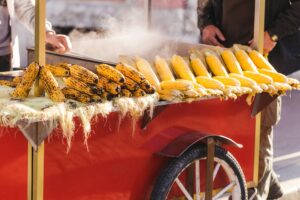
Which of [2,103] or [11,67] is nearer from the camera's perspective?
[2,103]

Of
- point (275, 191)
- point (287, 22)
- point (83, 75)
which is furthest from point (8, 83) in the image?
point (275, 191)

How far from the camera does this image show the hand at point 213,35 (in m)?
4.21

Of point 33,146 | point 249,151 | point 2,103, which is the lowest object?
point 249,151

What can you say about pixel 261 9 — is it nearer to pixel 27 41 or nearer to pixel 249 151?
pixel 249 151

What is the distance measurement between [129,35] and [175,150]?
1386 mm

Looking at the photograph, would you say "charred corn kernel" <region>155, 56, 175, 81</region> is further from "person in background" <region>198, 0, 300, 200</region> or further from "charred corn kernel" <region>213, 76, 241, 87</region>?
"person in background" <region>198, 0, 300, 200</region>

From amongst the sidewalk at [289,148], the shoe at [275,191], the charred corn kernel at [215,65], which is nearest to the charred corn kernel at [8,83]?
the charred corn kernel at [215,65]

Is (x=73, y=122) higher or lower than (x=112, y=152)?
higher

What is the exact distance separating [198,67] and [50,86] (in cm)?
95

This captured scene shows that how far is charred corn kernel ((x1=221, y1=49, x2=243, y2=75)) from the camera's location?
3407 mm

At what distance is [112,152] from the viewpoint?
9.41 ft

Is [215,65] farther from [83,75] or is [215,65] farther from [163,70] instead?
[83,75]

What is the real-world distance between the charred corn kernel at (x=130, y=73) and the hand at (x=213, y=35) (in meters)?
1.41

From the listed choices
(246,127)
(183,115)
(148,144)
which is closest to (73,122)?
(148,144)
